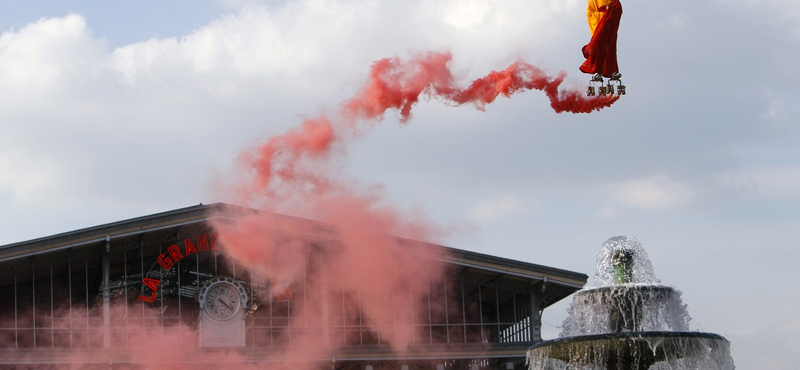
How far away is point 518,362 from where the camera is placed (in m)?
40.1

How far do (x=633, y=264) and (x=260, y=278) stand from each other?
49.6 ft

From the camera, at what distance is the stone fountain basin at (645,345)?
86.6 ft

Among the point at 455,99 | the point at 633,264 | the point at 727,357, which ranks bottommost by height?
the point at 727,357

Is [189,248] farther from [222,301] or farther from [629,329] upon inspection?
[629,329]

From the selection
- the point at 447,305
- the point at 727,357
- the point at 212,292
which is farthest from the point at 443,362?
the point at 727,357

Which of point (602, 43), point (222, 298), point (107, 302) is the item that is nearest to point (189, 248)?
point (222, 298)

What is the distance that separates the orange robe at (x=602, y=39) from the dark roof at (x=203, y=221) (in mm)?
9620

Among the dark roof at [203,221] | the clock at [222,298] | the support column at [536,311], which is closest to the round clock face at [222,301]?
the clock at [222,298]

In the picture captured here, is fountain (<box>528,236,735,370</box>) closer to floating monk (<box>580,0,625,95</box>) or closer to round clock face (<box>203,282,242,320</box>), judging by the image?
floating monk (<box>580,0,625,95</box>)

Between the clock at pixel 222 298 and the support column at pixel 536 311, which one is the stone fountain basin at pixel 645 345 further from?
the clock at pixel 222 298

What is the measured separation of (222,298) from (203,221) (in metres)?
2.58

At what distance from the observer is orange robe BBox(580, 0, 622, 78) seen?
32312 mm

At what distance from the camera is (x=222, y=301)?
39625 millimetres

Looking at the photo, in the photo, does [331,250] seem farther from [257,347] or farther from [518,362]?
[518,362]
